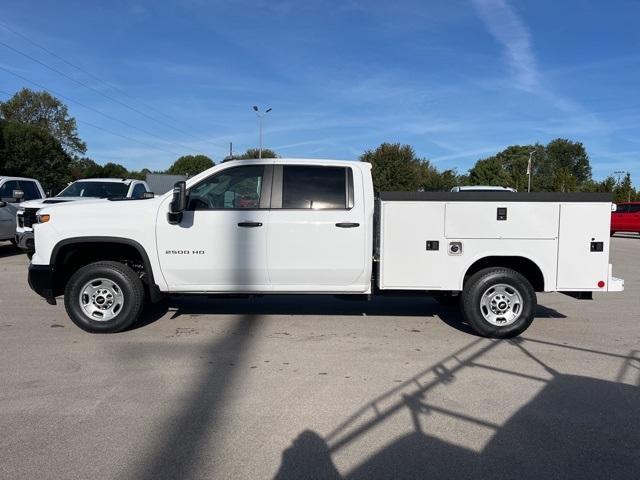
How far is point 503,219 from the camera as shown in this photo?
20.2 ft

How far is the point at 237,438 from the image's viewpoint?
368 centimetres

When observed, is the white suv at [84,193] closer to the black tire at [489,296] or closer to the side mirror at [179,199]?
the side mirror at [179,199]

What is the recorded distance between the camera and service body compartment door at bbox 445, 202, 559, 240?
6.14 meters

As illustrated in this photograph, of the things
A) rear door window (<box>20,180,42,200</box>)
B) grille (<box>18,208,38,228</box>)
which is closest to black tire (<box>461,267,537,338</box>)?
grille (<box>18,208,38,228</box>)

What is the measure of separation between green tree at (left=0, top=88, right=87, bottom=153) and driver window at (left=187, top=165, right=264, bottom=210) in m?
75.6

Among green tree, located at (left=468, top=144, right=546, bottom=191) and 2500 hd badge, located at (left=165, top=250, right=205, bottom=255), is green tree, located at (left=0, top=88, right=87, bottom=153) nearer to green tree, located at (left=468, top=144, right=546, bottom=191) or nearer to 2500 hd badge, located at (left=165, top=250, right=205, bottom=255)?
green tree, located at (left=468, top=144, right=546, bottom=191)

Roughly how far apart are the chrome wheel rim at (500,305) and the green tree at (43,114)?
77.4m

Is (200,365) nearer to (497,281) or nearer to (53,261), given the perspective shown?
(53,261)

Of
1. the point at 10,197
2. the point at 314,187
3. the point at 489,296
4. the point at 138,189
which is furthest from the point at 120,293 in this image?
the point at 10,197

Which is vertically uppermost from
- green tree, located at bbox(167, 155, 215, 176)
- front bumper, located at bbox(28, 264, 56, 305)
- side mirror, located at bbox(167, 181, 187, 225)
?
green tree, located at bbox(167, 155, 215, 176)

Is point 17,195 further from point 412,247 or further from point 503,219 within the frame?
point 503,219

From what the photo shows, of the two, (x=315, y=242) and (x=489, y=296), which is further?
(x=489, y=296)

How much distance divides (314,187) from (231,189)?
3.20ft

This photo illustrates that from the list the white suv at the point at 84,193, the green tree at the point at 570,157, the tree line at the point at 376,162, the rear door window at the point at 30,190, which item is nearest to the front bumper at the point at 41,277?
the white suv at the point at 84,193
